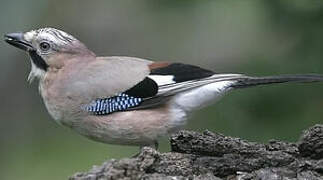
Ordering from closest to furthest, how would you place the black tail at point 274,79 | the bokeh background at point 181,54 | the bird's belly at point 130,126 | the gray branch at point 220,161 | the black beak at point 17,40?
the gray branch at point 220,161 < the black tail at point 274,79 < the bokeh background at point 181,54 < the bird's belly at point 130,126 < the black beak at point 17,40

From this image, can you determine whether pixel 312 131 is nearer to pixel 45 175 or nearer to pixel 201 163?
pixel 201 163

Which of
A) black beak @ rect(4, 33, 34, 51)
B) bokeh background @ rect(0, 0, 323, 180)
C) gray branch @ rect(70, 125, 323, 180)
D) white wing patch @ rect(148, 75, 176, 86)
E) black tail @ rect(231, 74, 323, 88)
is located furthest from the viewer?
black beak @ rect(4, 33, 34, 51)

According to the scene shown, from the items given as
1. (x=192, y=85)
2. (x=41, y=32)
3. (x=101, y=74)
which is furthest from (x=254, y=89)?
(x=41, y=32)

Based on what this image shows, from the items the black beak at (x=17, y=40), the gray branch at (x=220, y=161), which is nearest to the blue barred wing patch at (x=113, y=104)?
the black beak at (x=17, y=40)

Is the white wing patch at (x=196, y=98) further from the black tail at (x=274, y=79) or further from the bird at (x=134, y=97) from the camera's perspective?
the black tail at (x=274, y=79)

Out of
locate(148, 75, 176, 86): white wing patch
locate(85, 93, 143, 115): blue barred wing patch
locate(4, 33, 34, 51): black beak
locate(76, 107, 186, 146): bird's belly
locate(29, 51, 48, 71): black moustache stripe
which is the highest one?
locate(4, 33, 34, 51): black beak

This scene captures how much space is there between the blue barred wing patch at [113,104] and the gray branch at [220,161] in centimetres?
112

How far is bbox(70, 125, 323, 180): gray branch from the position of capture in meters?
5.43

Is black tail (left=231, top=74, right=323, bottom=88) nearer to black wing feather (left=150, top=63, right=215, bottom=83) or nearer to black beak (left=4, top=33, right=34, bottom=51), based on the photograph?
black wing feather (left=150, top=63, right=215, bottom=83)

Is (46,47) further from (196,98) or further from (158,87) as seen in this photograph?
(196,98)

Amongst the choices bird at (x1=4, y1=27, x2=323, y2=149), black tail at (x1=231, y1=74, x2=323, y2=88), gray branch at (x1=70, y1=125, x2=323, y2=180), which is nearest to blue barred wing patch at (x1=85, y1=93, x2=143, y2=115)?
bird at (x1=4, y1=27, x2=323, y2=149)

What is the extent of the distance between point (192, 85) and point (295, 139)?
0.79 meters

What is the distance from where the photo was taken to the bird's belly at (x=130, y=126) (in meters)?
6.93

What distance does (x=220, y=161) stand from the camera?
18.8 ft
